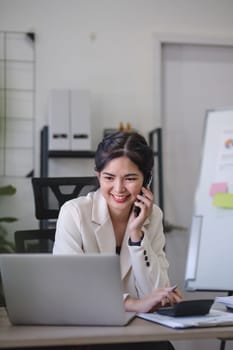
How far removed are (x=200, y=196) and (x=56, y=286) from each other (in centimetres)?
173

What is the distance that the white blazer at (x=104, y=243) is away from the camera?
1.80 meters

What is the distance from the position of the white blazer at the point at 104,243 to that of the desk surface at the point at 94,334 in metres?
0.48

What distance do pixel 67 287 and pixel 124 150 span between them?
68cm

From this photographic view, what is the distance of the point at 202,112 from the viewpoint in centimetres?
393

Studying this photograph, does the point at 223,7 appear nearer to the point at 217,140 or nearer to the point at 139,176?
the point at 217,140

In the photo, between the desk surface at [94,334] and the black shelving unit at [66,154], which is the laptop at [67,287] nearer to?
the desk surface at [94,334]

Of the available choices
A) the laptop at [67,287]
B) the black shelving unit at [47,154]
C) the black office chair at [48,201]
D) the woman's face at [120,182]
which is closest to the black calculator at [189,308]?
the laptop at [67,287]

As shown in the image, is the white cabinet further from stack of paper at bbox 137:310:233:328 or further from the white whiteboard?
stack of paper at bbox 137:310:233:328


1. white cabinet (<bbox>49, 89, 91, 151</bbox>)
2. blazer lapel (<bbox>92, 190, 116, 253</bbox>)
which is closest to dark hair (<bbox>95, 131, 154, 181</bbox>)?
blazer lapel (<bbox>92, 190, 116, 253</bbox>)

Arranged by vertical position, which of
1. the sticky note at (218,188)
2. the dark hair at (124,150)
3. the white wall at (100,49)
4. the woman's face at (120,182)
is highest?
the white wall at (100,49)

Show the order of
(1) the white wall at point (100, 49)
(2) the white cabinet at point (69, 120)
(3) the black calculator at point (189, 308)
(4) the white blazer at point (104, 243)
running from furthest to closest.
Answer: (1) the white wall at point (100, 49) < (2) the white cabinet at point (69, 120) < (4) the white blazer at point (104, 243) < (3) the black calculator at point (189, 308)

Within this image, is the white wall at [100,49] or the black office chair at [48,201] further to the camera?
the white wall at [100,49]

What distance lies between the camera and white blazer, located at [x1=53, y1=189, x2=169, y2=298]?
1.80 metres

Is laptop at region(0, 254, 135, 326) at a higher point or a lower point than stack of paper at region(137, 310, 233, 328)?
higher
